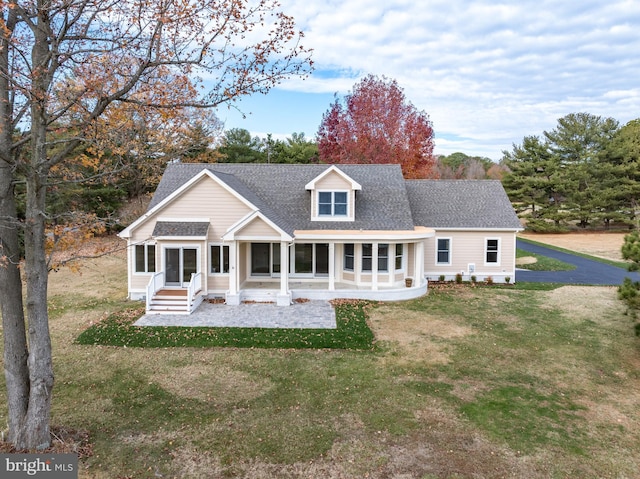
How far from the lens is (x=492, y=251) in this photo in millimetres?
20781

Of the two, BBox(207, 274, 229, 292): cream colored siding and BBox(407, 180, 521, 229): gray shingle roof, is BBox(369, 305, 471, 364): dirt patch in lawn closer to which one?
BBox(207, 274, 229, 292): cream colored siding

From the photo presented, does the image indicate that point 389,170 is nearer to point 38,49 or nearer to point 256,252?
point 256,252

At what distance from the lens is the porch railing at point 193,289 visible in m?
14.5

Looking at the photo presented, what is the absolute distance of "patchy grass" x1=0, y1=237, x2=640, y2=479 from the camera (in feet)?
21.2

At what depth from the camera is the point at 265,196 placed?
770 inches

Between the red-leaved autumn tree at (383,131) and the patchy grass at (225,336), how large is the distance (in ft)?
84.4

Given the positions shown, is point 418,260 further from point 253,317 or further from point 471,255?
point 253,317

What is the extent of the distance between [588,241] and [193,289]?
126 feet

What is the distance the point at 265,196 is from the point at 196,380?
11.6m

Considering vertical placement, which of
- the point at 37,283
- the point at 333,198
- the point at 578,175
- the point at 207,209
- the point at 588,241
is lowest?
the point at 588,241

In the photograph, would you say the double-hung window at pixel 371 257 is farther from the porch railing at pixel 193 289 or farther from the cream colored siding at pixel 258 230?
the porch railing at pixel 193 289

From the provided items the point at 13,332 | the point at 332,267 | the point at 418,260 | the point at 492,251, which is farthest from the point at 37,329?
the point at 492,251

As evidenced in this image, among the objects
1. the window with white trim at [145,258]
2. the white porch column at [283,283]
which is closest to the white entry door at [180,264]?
the window with white trim at [145,258]

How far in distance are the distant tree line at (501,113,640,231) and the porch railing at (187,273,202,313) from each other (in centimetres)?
3946
